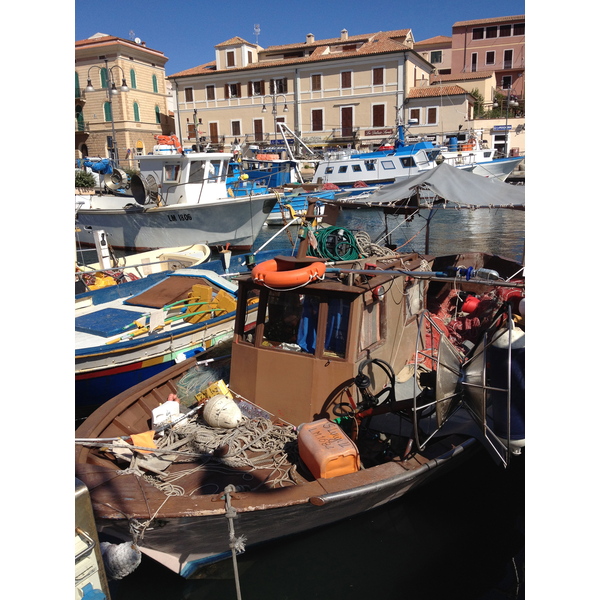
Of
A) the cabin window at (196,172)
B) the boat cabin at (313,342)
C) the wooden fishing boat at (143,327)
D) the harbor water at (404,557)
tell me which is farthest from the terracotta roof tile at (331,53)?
the harbor water at (404,557)

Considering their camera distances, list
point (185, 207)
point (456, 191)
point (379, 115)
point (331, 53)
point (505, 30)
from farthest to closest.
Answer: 1. point (505, 30)
2. point (331, 53)
3. point (379, 115)
4. point (185, 207)
5. point (456, 191)

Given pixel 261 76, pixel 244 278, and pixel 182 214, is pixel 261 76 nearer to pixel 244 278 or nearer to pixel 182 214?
pixel 182 214

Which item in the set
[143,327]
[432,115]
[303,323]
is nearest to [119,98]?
[432,115]

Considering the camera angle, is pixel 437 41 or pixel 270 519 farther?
pixel 437 41

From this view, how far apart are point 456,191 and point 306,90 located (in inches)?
1399

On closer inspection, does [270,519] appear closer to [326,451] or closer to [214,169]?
[326,451]

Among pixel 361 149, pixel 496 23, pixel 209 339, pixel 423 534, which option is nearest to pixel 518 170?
pixel 361 149

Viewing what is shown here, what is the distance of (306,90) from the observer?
4194cm

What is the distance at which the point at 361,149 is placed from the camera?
40.3 meters

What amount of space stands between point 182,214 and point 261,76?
28.5 m

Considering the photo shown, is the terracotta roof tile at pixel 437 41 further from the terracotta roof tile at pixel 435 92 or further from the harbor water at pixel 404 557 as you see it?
the harbor water at pixel 404 557

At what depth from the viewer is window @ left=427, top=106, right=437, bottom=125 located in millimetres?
39812

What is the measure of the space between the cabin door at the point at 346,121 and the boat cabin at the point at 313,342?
37849 mm

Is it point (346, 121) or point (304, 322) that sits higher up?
point (346, 121)
